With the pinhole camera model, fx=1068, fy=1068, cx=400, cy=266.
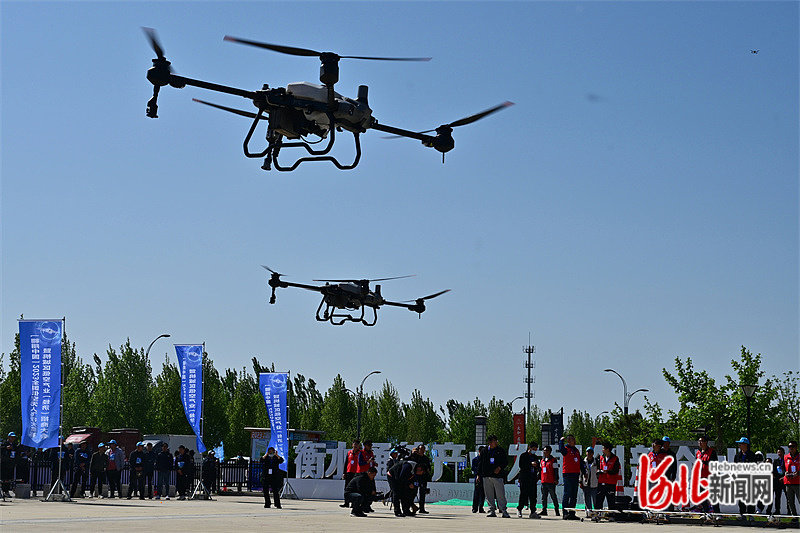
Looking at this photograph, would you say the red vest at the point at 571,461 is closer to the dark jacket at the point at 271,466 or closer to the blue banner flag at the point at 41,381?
the dark jacket at the point at 271,466

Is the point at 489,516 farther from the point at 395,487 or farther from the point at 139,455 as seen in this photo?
the point at 139,455

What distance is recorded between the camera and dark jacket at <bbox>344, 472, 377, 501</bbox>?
23.5 metres

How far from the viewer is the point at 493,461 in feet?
80.2

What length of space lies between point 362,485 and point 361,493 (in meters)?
0.18

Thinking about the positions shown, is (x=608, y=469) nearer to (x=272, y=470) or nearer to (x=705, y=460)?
(x=705, y=460)

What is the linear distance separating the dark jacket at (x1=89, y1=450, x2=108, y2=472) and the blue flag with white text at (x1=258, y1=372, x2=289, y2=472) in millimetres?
5785

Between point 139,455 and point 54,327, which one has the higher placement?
point 54,327

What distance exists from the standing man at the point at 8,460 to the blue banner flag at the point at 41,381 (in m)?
2.69

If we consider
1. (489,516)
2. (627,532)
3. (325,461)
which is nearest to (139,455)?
(325,461)

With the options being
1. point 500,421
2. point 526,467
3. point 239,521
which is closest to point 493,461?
point 526,467

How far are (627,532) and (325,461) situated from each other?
21059mm

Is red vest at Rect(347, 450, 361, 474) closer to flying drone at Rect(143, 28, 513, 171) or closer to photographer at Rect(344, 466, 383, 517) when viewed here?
photographer at Rect(344, 466, 383, 517)

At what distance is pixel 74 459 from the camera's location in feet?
105

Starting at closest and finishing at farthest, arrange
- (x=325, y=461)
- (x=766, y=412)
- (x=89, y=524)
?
(x=89, y=524) < (x=325, y=461) < (x=766, y=412)
